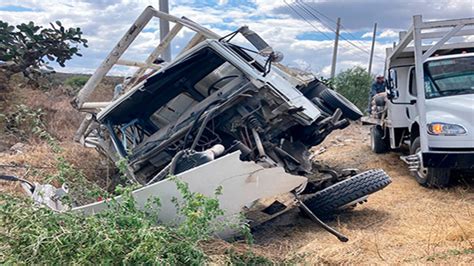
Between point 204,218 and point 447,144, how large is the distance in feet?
12.2

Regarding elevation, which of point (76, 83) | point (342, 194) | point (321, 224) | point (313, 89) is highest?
point (313, 89)

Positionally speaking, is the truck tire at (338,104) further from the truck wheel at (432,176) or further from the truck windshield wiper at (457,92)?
the truck windshield wiper at (457,92)

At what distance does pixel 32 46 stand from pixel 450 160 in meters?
10.4

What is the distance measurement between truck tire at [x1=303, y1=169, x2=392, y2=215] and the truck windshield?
7.78 ft

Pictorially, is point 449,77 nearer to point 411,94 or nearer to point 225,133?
point 411,94

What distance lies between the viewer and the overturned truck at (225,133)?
12.8ft

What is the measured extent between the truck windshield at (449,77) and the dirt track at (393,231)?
1.28 m

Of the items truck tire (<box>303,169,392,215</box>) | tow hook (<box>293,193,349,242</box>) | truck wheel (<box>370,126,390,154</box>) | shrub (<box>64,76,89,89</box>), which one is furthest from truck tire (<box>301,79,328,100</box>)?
shrub (<box>64,76,89,89</box>)

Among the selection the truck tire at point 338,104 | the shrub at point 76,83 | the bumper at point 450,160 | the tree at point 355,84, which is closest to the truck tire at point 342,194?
the bumper at point 450,160

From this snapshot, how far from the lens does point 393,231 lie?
4605mm

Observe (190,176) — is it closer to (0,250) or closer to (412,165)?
(0,250)

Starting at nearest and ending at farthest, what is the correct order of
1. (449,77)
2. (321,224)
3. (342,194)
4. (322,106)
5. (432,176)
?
(321,224), (342,194), (432,176), (322,106), (449,77)

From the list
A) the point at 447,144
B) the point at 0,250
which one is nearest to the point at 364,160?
the point at 447,144

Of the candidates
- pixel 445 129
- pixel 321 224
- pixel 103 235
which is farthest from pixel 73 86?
pixel 103 235
